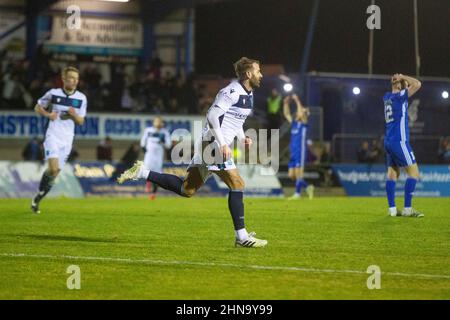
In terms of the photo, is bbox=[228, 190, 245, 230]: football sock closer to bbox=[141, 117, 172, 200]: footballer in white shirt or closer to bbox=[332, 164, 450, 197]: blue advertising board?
bbox=[141, 117, 172, 200]: footballer in white shirt

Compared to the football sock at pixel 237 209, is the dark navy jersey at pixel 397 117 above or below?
above

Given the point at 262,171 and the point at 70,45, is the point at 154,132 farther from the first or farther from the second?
the point at 70,45

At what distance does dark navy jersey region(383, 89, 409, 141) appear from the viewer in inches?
728

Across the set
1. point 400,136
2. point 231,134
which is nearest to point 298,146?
point 400,136

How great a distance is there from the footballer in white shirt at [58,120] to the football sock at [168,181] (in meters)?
5.13

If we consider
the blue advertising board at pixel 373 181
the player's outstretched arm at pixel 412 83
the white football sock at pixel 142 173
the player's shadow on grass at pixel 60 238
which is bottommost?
→ the blue advertising board at pixel 373 181

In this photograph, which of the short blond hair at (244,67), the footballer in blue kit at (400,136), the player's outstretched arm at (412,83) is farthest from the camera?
the footballer in blue kit at (400,136)

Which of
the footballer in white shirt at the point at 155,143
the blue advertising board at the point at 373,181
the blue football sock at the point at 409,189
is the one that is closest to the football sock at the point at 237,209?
the blue football sock at the point at 409,189

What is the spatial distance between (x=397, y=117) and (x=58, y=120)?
681 cm

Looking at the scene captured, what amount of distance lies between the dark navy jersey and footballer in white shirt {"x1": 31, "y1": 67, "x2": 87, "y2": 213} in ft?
20.1

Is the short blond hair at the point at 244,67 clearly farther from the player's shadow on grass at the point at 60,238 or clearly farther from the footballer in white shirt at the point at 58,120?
the footballer in white shirt at the point at 58,120

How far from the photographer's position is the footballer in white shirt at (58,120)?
18453 mm
